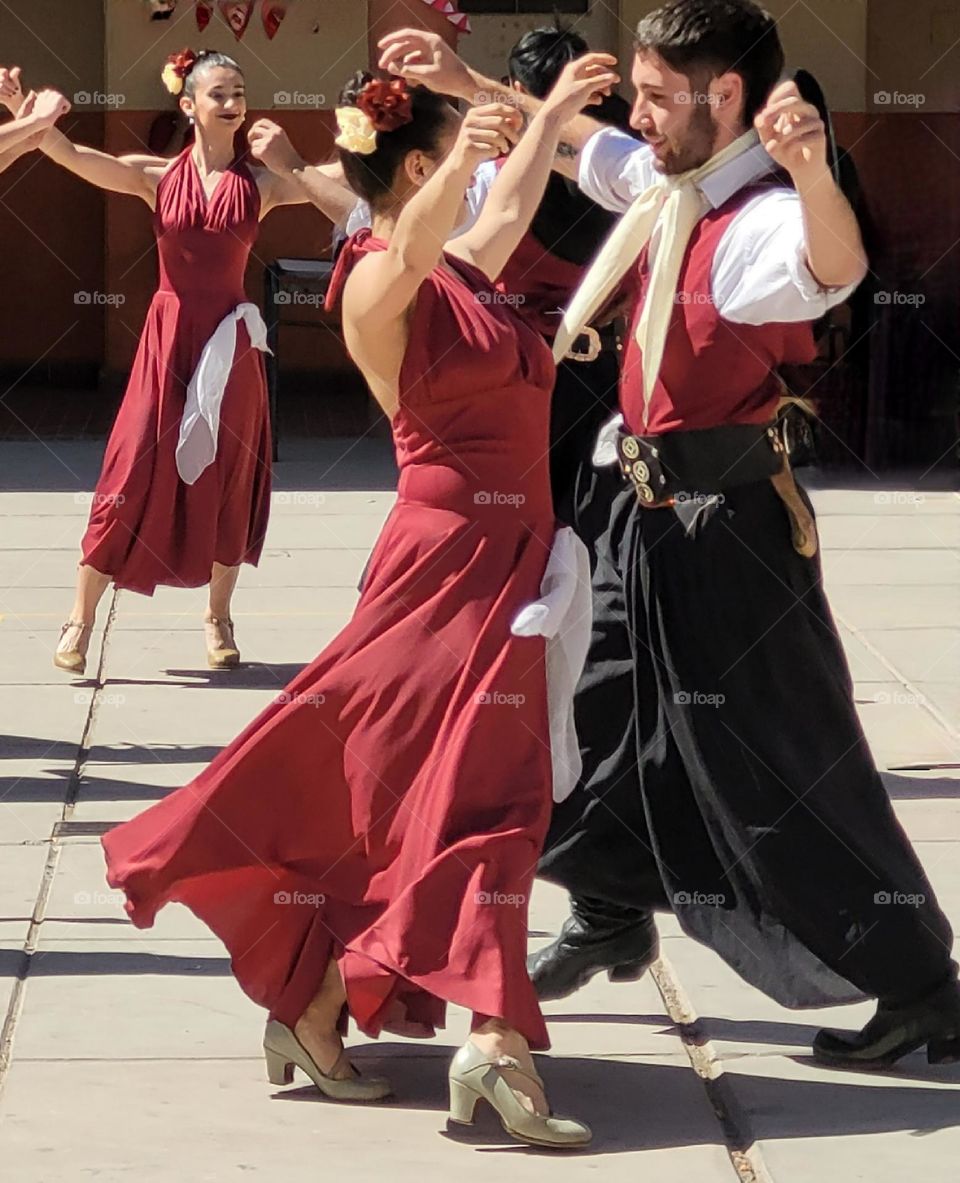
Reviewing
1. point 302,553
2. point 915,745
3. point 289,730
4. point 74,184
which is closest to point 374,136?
point 289,730

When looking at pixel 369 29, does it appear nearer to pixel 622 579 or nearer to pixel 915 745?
pixel 915 745

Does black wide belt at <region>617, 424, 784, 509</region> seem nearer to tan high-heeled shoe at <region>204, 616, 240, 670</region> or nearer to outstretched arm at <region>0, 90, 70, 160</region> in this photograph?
outstretched arm at <region>0, 90, 70, 160</region>

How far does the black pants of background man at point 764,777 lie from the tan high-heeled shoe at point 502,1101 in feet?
1.60

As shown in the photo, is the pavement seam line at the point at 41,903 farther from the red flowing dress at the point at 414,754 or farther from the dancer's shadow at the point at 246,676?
the red flowing dress at the point at 414,754

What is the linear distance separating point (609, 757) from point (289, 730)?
0.66 metres

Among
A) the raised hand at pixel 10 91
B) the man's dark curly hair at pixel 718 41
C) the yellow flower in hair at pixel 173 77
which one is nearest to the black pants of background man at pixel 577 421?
the man's dark curly hair at pixel 718 41

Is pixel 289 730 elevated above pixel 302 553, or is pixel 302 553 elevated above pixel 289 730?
pixel 289 730

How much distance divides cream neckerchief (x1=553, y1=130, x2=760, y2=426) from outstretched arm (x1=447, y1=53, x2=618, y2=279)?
0.21 metres

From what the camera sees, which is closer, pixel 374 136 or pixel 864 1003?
A: pixel 374 136

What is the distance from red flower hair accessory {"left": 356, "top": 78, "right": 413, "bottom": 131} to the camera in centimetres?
360

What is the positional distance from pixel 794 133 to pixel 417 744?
1.14m

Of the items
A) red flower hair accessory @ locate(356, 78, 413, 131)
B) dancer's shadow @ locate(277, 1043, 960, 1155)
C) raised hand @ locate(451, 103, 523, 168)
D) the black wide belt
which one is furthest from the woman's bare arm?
dancer's shadow @ locate(277, 1043, 960, 1155)

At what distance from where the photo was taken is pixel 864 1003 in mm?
4352

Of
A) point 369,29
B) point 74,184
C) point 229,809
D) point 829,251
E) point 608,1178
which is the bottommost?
point 74,184
